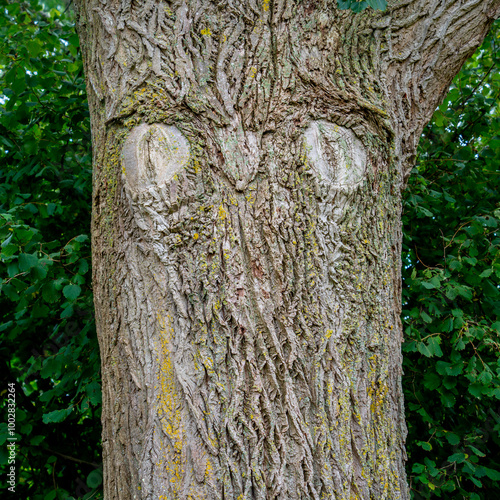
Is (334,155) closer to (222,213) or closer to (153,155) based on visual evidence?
(222,213)

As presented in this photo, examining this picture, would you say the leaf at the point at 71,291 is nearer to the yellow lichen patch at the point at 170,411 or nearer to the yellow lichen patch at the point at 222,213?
the yellow lichen patch at the point at 170,411

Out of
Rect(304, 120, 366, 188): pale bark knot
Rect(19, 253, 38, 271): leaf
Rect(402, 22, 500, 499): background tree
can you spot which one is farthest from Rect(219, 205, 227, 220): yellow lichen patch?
Rect(402, 22, 500, 499): background tree

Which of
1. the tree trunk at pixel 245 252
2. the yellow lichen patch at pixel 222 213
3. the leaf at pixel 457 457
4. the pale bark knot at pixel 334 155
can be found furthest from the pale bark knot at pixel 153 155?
the leaf at pixel 457 457

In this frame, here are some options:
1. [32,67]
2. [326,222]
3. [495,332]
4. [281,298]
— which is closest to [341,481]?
[281,298]

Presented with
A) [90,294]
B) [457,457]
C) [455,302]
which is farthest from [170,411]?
[455,302]

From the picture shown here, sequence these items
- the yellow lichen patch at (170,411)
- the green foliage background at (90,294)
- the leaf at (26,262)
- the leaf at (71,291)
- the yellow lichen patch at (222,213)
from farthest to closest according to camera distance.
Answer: the green foliage background at (90,294)
the leaf at (71,291)
the leaf at (26,262)
the yellow lichen patch at (222,213)
the yellow lichen patch at (170,411)

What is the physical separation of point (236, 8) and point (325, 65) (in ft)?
1.26

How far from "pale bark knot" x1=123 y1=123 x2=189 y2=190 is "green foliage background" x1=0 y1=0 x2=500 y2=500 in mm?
809

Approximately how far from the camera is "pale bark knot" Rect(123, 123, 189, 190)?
1.46m

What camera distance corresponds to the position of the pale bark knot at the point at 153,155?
1460 mm

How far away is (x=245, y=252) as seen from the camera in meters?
1.45

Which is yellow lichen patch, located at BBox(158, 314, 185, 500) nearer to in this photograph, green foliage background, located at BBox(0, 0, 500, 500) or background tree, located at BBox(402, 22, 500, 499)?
green foliage background, located at BBox(0, 0, 500, 500)

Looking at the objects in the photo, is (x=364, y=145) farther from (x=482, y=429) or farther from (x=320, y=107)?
(x=482, y=429)

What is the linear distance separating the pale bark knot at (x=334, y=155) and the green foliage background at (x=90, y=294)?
111cm
